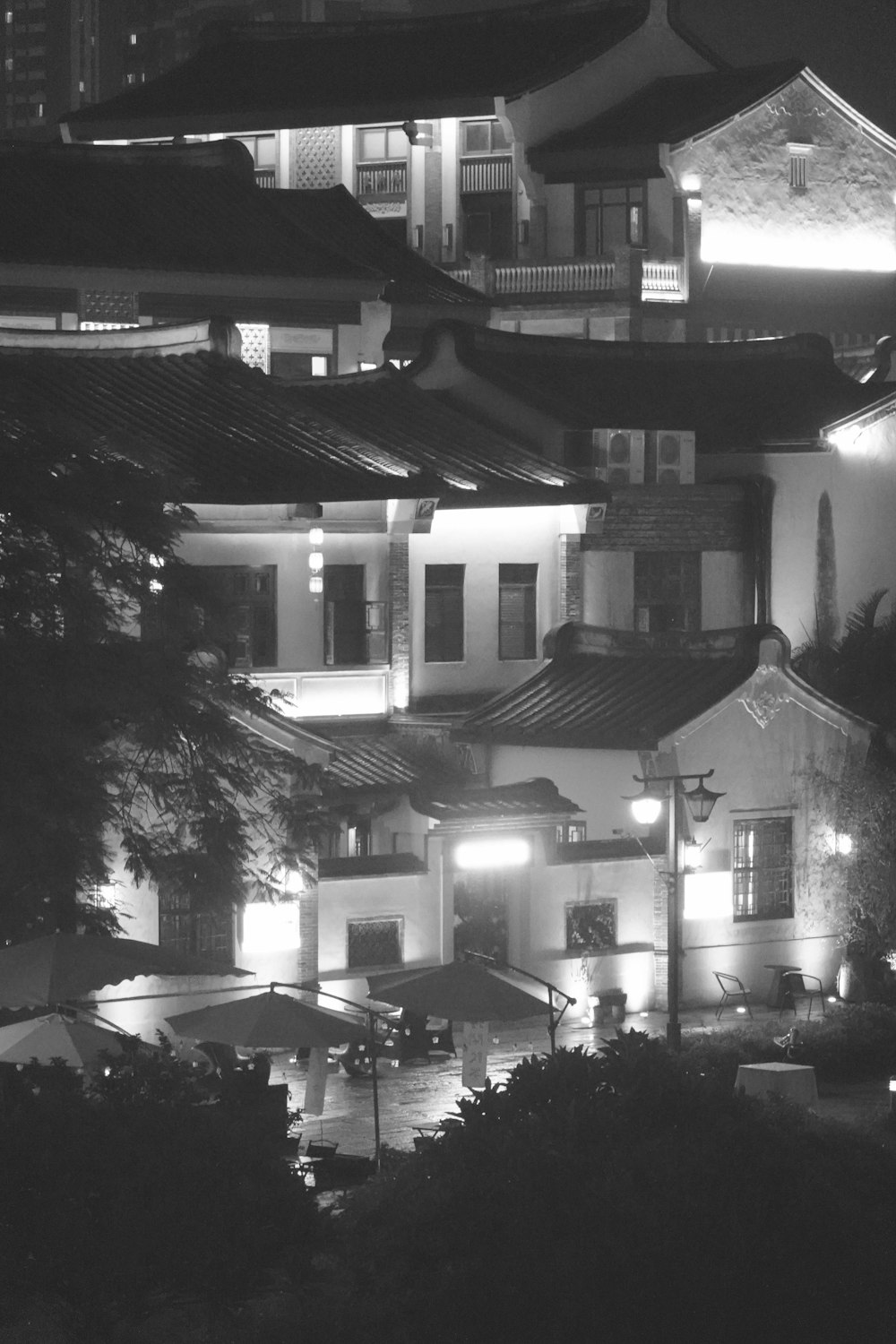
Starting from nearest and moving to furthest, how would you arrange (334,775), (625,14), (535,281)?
1. (334,775)
2. (535,281)
3. (625,14)

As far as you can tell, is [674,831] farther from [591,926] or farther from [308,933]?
[591,926]

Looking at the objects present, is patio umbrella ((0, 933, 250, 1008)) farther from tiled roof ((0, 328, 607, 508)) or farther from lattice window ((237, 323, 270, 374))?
lattice window ((237, 323, 270, 374))

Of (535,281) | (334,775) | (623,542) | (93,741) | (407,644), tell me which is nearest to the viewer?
(93,741)

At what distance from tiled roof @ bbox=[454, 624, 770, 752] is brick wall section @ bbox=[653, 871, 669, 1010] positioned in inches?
78.6

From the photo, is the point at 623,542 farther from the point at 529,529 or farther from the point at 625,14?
the point at 625,14

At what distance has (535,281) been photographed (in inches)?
1996

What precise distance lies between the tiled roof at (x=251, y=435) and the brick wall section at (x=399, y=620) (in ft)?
3.35

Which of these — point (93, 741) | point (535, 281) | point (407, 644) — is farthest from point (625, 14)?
point (93, 741)

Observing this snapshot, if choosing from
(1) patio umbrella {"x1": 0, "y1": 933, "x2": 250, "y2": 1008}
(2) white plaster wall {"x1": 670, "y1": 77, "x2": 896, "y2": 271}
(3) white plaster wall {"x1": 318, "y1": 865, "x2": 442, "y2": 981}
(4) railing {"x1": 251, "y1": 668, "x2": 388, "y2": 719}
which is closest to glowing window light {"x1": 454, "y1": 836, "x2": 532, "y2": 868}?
(3) white plaster wall {"x1": 318, "y1": 865, "x2": 442, "y2": 981}

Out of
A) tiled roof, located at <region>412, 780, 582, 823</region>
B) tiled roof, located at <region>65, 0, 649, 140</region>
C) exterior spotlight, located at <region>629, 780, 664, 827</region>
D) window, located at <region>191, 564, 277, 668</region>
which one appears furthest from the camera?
tiled roof, located at <region>65, 0, 649, 140</region>

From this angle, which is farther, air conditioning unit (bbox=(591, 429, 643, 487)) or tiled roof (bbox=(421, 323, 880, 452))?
tiled roof (bbox=(421, 323, 880, 452))

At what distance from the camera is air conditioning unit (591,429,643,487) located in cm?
3947

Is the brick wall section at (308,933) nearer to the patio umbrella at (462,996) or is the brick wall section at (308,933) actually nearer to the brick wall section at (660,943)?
the brick wall section at (660,943)

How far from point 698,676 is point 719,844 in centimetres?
244
